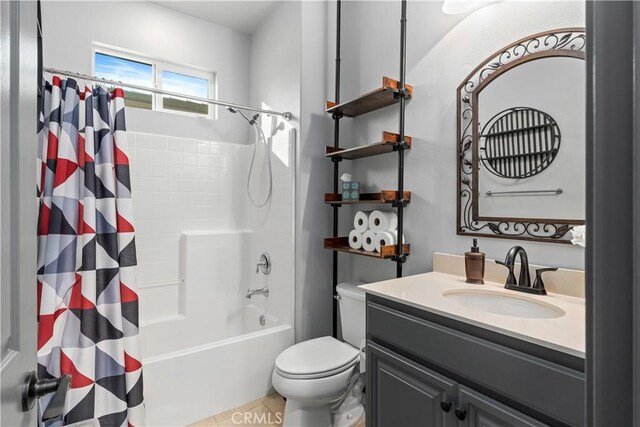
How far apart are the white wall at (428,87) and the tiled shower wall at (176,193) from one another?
1.16 meters

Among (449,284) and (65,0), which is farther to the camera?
(65,0)

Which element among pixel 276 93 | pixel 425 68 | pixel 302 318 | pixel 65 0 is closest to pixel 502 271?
pixel 425 68

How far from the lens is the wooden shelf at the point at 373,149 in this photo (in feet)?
5.63

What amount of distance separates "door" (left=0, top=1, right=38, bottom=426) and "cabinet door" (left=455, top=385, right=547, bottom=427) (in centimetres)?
107

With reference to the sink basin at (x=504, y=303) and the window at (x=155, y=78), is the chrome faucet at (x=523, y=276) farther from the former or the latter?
the window at (x=155, y=78)

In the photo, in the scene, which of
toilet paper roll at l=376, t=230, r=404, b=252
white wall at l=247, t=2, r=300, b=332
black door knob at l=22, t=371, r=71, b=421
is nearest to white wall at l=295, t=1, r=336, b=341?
white wall at l=247, t=2, r=300, b=332

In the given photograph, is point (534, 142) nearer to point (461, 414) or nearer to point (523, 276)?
point (523, 276)

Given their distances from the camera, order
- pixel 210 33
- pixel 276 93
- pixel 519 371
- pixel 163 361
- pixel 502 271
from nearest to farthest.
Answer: pixel 519 371 < pixel 502 271 < pixel 163 361 < pixel 276 93 < pixel 210 33

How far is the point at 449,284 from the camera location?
1382 mm

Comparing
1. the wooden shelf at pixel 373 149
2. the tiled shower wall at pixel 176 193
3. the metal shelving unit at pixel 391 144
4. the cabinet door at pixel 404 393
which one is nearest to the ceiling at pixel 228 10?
the tiled shower wall at pixel 176 193

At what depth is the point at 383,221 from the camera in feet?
5.95

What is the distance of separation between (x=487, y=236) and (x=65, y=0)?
3117mm

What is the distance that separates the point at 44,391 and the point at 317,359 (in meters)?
1.29

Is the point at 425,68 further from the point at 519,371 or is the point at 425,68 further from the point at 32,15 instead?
the point at 32,15
